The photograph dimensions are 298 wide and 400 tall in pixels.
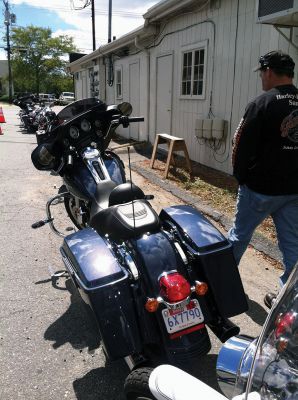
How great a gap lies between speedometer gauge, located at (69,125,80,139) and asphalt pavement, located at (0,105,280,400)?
1.32 m

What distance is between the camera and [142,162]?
907 centimetres

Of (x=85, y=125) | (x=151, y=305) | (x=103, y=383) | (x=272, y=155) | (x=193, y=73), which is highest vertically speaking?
(x=193, y=73)

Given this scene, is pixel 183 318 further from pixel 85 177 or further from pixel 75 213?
pixel 75 213

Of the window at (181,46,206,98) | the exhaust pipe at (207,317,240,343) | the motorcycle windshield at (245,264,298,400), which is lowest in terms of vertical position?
the exhaust pipe at (207,317,240,343)

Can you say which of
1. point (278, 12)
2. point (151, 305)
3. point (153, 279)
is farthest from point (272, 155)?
point (278, 12)

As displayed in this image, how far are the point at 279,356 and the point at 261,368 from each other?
0.07m

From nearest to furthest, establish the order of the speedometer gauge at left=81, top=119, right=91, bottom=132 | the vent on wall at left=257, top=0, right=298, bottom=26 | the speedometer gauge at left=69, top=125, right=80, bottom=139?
the speedometer gauge at left=69, top=125, right=80, bottom=139
the speedometer gauge at left=81, top=119, right=91, bottom=132
the vent on wall at left=257, top=0, right=298, bottom=26

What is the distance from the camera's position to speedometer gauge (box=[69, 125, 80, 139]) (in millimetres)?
3729

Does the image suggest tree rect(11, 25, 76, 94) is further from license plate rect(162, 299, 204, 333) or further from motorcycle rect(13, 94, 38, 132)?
license plate rect(162, 299, 204, 333)

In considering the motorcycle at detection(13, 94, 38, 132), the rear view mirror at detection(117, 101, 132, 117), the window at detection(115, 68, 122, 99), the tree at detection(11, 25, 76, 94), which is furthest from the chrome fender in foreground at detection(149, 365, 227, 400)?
the tree at detection(11, 25, 76, 94)

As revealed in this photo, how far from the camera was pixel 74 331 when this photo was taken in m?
2.87

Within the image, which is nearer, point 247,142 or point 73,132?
point 247,142

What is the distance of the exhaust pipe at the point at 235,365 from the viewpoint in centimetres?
126

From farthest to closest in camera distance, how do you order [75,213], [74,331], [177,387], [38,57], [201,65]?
[38,57] → [201,65] → [75,213] → [74,331] → [177,387]
